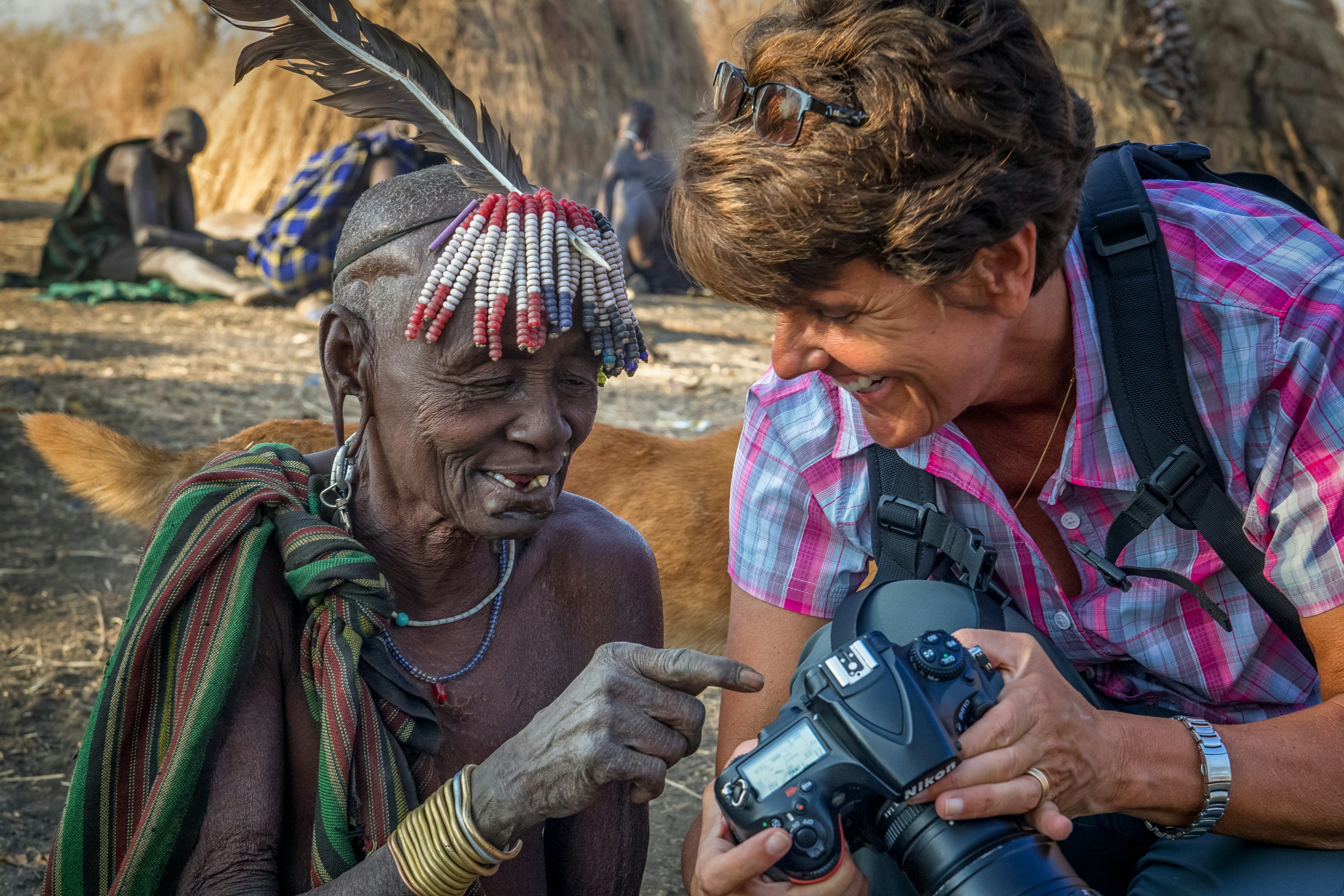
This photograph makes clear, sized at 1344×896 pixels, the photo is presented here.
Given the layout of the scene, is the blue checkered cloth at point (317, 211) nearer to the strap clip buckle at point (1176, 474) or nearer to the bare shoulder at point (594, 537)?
the bare shoulder at point (594, 537)

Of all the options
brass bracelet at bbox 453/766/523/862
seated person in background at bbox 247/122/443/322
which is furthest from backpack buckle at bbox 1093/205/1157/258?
seated person in background at bbox 247/122/443/322

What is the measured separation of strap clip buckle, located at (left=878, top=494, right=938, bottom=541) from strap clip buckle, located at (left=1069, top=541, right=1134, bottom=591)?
0.28 m

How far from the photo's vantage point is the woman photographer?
1695 mm

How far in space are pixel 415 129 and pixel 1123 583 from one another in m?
1.56

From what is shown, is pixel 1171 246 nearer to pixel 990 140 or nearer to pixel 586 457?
pixel 990 140

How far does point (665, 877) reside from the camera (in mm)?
3252

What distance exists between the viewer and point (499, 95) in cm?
1326

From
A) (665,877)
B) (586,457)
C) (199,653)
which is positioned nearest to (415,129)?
(199,653)

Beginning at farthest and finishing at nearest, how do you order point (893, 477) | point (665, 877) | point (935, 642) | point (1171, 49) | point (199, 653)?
point (1171, 49) → point (665, 877) → point (893, 477) → point (199, 653) → point (935, 642)

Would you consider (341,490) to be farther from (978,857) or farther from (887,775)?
(978,857)

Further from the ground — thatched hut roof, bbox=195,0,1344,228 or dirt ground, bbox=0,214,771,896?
thatched hut roof, bbox=195,0,1344,228

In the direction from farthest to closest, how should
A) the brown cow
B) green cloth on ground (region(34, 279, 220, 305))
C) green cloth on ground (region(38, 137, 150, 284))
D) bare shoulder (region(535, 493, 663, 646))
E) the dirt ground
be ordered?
green cloth on ground (region(38, 137, 150, 284)), green cloth on ground (region(34, 279, 220, 305)), the brown cow, the dirt ground, bare shoulder (region(535, 493, 663, 646))

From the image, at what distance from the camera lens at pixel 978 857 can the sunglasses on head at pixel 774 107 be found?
1.01 meters

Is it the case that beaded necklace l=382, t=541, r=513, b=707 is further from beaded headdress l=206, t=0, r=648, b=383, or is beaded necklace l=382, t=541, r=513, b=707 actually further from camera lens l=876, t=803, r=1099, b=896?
camera lens l=876, t=803, r=1099, b=896
